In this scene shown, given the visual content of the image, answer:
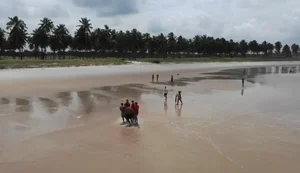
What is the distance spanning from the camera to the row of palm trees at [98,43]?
83.0 metres

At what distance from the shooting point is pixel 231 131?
16625mm

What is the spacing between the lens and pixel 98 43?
103125 mm

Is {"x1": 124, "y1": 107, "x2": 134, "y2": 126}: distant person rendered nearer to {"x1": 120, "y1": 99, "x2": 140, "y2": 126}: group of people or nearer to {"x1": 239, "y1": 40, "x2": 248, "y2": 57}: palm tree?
{"x1": 120, "y1": 99, "x2": 140, "y2": 126}: group of people

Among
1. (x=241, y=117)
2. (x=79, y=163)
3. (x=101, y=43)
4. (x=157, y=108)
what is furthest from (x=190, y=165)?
(x=101, y=43)

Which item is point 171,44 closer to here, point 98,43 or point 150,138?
point 98,43

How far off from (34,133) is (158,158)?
276 inches

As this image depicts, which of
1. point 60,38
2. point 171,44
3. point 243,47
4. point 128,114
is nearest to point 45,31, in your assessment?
point 60,38

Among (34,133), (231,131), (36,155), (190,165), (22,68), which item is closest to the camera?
(190,165)

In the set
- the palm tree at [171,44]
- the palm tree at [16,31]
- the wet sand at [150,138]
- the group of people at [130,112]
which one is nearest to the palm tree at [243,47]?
the palm tree at [171,44]

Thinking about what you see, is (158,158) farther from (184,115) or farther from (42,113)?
(42,113)

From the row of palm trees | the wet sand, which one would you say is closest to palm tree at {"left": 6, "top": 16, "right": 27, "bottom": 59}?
the row of palm trees

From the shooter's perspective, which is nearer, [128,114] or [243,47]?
[128,114]

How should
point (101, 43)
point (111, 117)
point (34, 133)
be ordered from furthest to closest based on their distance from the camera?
point (101, 43), point (111, 117), point (34, 133)

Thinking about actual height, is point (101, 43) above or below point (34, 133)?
above
